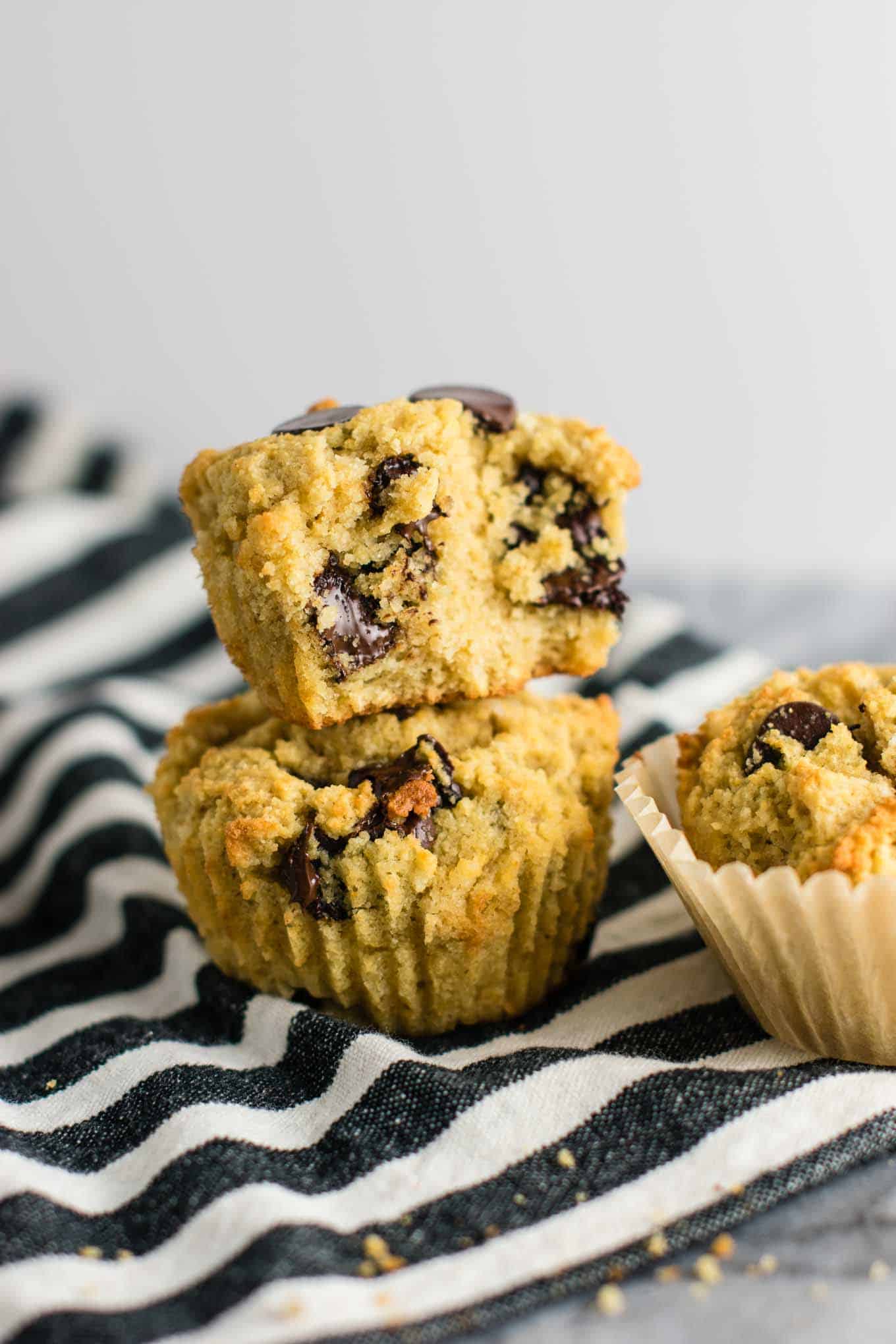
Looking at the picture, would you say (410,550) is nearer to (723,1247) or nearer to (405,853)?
(405,853)

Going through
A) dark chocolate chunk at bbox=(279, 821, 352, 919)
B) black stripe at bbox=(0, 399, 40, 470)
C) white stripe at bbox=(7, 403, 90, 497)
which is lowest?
dark chocolate chunk at bbox=(279, 821, 352, 919)

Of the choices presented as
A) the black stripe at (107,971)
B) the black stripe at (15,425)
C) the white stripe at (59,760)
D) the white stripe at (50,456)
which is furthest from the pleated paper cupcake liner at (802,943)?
the black stripe at (15,425)

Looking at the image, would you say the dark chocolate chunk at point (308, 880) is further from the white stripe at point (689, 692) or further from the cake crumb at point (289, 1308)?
the white stripe at point (689, 692)

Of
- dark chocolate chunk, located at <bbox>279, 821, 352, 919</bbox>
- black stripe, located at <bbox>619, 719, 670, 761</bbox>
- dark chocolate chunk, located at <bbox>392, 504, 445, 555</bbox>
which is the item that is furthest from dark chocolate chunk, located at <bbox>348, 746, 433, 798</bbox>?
black stripe, located at <bbox>619, 719, 670, 761</bbox>

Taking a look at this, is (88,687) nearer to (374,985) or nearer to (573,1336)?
(374,985)

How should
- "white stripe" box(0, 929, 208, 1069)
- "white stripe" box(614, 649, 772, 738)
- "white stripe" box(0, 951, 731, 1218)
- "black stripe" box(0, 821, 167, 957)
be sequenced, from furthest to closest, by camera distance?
1. "white stripe" box(614, 649, 772, 738)
2. "black stripe" box(0, 821, 167, 957)
3. "white stripe" box(0, 929, 208, 1069)
4. "white stripe" box(0, 951, 731, 1218)

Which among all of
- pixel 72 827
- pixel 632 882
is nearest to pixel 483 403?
pixel 632 882

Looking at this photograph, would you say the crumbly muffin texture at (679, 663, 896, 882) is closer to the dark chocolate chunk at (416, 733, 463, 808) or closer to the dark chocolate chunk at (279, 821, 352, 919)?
the dark chocolate chunk at (416, 733, 463, 808)

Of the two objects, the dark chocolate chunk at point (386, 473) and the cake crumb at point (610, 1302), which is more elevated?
the dark chocolate chunk at point (386, 473)
